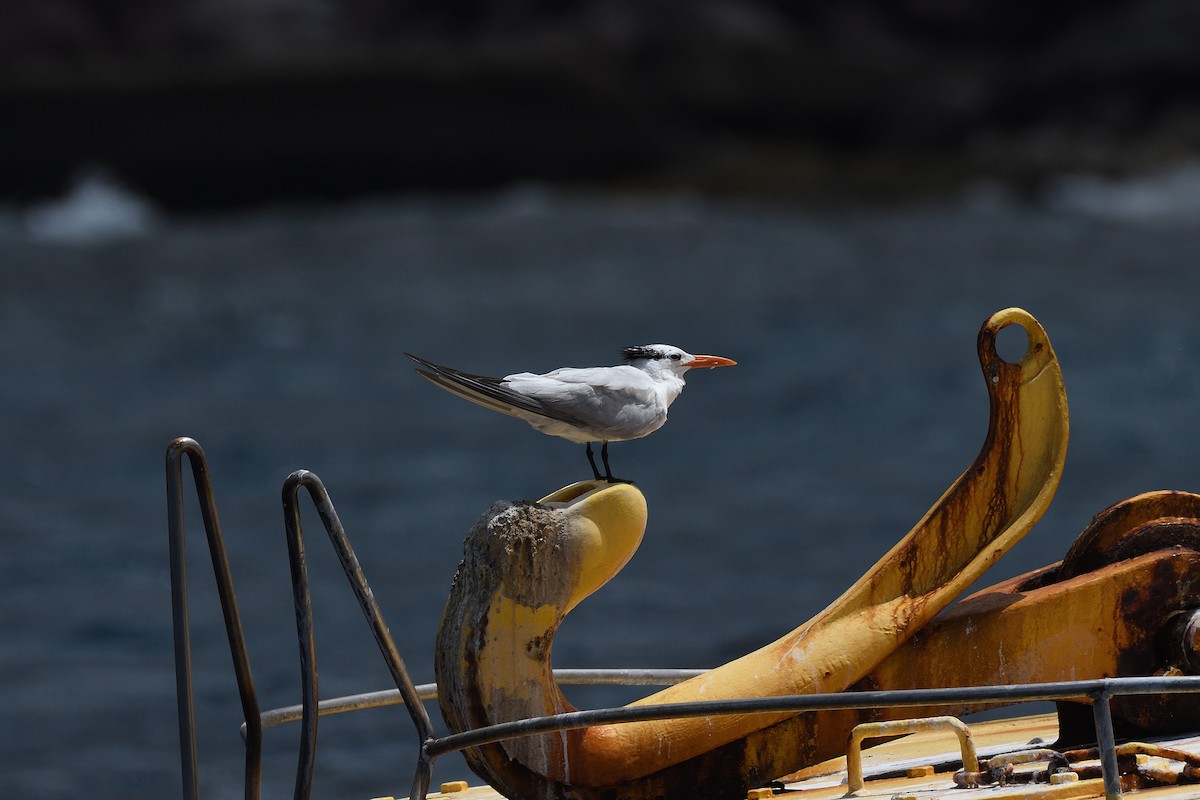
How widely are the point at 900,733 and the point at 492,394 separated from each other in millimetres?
1989

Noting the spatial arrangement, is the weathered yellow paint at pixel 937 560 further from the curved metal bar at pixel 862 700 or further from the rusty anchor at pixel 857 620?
the curved metal bar at pixel 862 700

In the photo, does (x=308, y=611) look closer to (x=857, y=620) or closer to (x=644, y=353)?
(x=644, y=353)

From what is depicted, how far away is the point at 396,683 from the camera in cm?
711

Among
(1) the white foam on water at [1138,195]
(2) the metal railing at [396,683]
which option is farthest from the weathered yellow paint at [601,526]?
(1) the white foam on water at [1138,195]

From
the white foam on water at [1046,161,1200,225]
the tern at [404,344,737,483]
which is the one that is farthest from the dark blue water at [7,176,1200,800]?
the tern at [404,344,737,483]

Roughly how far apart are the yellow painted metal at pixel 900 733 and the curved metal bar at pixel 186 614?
88.0 inches

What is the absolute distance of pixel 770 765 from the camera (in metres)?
7.57

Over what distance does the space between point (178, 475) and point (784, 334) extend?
39.1 meters

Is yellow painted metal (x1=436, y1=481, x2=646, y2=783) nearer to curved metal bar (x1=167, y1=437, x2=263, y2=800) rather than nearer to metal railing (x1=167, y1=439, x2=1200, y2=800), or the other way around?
metal railing (x1=167, y1=439, x2=1200, y2=800)

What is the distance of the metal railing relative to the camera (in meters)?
6.53

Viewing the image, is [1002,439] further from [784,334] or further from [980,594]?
[784,334]

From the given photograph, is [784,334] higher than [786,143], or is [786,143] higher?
[786,143]

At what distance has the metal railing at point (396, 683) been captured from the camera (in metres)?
6.53

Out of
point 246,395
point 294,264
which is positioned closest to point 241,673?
point 246,395
